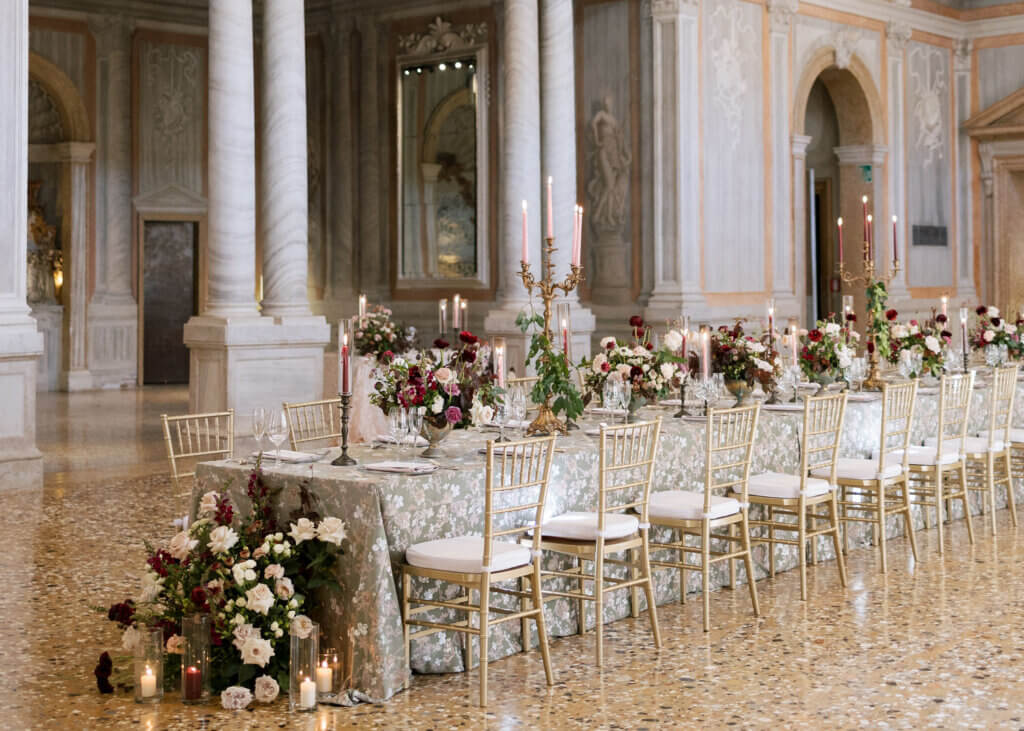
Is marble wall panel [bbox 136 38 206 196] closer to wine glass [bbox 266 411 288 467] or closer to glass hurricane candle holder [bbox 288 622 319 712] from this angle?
wine glass [bbox 266 411 288 467]

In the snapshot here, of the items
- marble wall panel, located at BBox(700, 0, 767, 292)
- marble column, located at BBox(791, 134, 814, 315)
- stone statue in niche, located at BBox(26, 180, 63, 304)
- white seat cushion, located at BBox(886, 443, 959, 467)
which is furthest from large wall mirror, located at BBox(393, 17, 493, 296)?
white seat cushion, located at BBox(886, 443, 959, 467)

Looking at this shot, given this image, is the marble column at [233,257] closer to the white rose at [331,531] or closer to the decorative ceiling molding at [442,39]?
the decorative ceiling molding at [442,39]

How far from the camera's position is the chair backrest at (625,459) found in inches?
203

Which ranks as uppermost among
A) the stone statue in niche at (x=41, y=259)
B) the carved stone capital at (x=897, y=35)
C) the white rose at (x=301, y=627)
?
the carved stone capital at (x=897, y=35)

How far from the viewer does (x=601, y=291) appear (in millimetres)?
14062

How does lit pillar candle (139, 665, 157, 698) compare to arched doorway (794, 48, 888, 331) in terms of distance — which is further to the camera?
arched doorway (794, 48, 888, 331)

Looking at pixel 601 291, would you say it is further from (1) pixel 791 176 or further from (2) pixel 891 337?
(2) pixel 891 337

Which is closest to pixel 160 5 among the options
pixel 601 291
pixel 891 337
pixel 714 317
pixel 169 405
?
pixel 169 405

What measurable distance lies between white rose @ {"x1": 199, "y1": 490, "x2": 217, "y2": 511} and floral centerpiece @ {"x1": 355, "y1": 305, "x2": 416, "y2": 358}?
5.23m

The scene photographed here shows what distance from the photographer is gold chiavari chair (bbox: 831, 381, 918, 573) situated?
675 cm

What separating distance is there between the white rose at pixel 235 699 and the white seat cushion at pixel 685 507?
1.81 m

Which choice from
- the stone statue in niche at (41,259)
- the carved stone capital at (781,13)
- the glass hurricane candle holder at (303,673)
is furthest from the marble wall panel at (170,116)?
the glass hurricane candle holder at (303,673)

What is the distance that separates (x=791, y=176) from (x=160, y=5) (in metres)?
7.85

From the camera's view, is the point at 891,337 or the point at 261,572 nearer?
the point at 261,572
